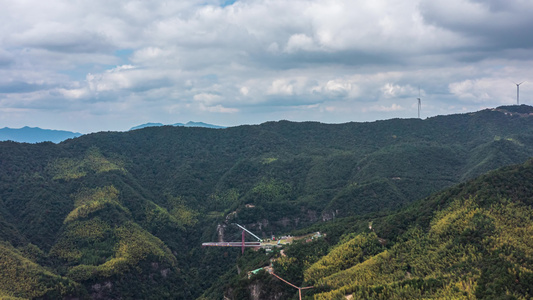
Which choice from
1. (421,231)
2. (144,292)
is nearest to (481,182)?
(421,231)

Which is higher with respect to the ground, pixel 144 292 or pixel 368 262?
pixel 368 262

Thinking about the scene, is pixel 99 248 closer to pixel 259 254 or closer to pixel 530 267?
pixel 259 254

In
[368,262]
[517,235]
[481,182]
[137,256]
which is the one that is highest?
[481,182]

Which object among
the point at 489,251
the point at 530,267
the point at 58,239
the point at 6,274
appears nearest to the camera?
the point at 530,267

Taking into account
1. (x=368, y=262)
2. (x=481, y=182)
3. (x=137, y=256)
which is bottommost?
(x=137, y=256)

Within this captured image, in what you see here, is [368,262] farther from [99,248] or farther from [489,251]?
[99,248]

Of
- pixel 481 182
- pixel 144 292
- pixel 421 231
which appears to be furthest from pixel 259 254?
pixel 481 182

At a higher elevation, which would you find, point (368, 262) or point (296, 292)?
point (368, 262)

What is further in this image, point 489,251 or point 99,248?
point 99,248

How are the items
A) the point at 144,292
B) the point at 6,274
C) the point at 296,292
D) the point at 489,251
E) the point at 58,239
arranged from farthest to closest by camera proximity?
the point at 58,239
the point at 144,292
the point at 6,274
the point at 296,292
the point at 489,251
